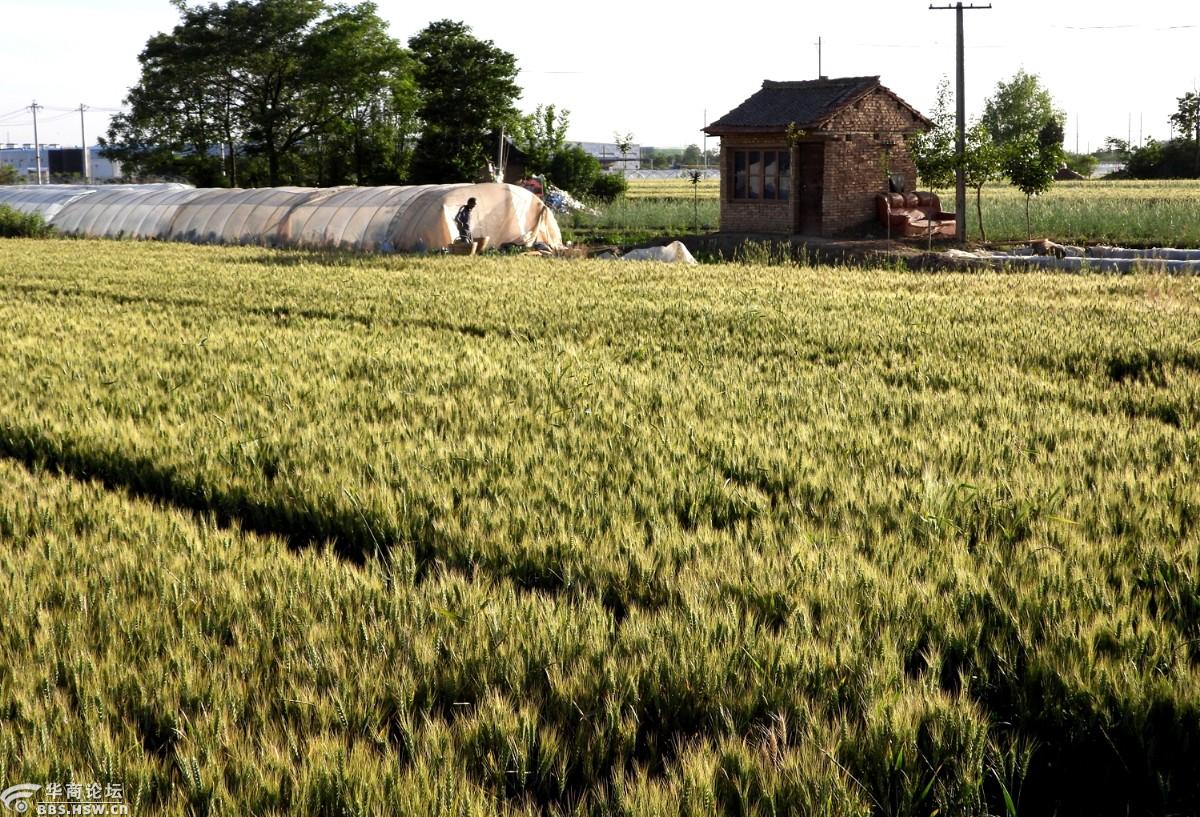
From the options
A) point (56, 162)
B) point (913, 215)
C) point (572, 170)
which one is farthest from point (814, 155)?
point (56, 162)

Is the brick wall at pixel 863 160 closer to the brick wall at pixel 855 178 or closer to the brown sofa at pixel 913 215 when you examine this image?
the brick wall at pixel 855 178

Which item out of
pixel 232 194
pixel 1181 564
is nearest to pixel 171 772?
pixel 1181 564

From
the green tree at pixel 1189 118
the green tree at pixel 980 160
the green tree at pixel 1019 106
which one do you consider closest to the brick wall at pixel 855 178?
the green tree at pixel 980 160

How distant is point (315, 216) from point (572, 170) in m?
24.7

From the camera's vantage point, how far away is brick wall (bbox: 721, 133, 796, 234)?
31391 mm

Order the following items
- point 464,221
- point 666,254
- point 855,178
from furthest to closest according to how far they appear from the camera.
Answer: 1. point 855,178
2. point 464,221
3. point 666,254

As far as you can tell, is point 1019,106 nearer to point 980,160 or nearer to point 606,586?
point 980,160

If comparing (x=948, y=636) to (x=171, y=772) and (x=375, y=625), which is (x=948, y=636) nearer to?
(x=375, y=625)

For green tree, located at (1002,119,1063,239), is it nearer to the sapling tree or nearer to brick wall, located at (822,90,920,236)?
the sapling tree

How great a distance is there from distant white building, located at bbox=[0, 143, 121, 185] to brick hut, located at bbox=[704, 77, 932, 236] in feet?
186

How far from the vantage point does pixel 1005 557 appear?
14.5 ft

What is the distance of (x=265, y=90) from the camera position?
51.4 metres

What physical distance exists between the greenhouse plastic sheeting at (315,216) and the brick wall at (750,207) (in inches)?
206

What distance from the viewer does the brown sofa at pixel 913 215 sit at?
98.3 ft
